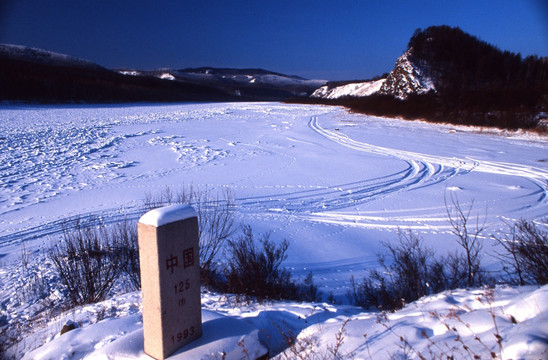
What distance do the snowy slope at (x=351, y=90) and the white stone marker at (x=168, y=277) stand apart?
91.4 m

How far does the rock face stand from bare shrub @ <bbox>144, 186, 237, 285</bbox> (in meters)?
46.2

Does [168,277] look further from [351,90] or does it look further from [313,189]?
[351,90]

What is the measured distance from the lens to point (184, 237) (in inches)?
139

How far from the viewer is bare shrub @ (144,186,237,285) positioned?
7364 mm

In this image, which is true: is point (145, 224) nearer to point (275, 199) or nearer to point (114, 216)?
point (114, 216)

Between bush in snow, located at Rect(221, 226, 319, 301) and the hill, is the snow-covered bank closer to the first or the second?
bush in snow, located at Rect(221, 226, 319, 301)

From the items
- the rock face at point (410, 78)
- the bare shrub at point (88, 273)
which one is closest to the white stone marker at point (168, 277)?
the bare shrub at point (88, 273)

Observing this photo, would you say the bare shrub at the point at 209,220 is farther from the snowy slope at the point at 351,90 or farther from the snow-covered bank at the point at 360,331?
the snowy slope at the point at 351,90

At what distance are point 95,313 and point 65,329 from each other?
2.84ft

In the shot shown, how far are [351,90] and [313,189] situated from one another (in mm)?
97789

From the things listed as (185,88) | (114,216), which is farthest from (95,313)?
(185,88)

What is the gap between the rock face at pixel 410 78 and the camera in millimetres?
53438

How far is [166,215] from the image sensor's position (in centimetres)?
338

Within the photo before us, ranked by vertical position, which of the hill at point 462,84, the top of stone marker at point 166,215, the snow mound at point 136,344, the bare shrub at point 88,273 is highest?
the hill at point 462,84
